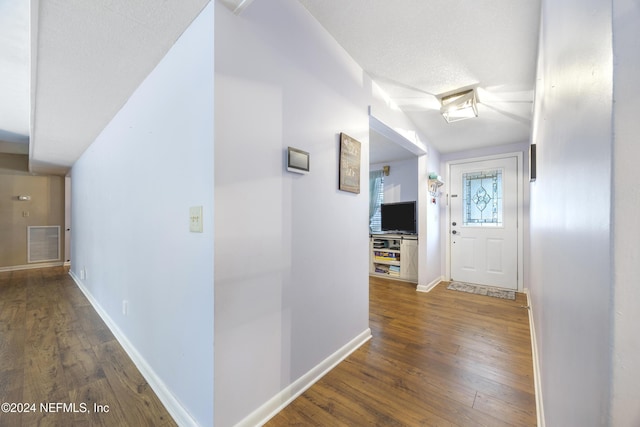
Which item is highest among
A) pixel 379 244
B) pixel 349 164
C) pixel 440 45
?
pixel 440 45

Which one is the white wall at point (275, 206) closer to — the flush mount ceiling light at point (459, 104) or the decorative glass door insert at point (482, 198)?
the flush mount ceiling light at point (459, 104)

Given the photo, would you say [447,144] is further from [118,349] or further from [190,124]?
[118,349]

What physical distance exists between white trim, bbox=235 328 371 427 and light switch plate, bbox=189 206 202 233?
989 mm

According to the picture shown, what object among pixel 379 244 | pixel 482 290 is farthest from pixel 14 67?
pixel 482 290

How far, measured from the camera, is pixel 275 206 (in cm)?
139

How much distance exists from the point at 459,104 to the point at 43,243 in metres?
8.34

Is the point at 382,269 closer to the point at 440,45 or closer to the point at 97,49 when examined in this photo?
the point at 440,45

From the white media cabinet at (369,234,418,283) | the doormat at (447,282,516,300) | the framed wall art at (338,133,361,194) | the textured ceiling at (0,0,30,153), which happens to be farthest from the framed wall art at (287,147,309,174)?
the doormat at (447,282,516,300)

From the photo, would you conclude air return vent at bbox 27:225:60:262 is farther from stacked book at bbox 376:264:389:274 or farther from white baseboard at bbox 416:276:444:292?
white baseboard at bbox 416:276:444:292

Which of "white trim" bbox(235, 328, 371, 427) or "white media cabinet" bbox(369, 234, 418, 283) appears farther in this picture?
"white media cabinet" bbox(369, 234, 418, 283)

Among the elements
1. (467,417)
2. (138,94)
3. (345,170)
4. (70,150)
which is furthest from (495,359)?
(70,150)

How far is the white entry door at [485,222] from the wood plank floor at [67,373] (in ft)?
14.5

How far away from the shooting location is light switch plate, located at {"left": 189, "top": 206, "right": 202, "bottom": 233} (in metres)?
1.20

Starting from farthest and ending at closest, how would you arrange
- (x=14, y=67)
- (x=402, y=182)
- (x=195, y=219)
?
(x=402, y=182) → (x=14, y=67) → (x=195, y=219)
